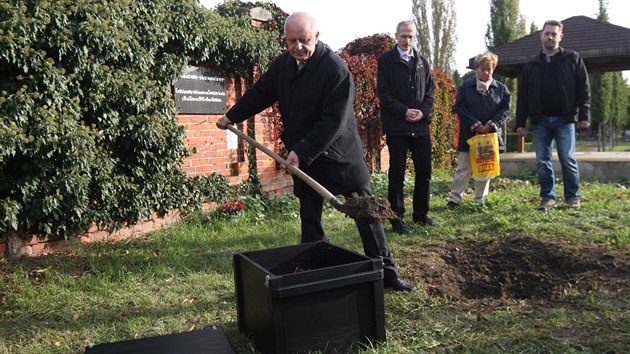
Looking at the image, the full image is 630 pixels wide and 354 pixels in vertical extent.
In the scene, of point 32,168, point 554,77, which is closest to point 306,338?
point 32,168

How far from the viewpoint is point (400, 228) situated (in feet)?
18.1

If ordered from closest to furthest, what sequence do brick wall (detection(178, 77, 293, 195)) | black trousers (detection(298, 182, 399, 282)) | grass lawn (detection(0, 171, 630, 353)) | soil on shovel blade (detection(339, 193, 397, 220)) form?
grass lawn (detection(0, 171, 630, 353)), soil on shovel blade (detection(339, 193, 397, 220)), black trousers (detection(298, 182, 399, 282)), brick wall (detection(178, 77, 293, 195))

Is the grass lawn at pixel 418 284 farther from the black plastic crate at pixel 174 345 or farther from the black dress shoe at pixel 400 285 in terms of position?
the black plastic crate at pixel 174 345

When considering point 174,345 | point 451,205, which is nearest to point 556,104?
point 451,205

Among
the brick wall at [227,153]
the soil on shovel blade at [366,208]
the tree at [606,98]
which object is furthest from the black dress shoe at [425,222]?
the tree at [606,98]

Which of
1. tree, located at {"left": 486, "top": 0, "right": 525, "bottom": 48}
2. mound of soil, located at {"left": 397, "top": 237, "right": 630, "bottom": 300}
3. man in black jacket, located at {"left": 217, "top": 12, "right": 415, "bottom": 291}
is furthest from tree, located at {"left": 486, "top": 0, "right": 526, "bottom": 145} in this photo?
man in black jacket, located at {"left": 217, "top": 12, "right": 415, "bottom": 291}

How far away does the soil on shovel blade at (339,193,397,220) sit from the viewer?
3.26m

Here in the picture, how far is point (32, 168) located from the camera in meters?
4.39

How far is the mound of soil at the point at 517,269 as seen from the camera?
12.8 feet

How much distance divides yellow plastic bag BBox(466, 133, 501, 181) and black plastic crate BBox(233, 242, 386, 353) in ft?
13.7

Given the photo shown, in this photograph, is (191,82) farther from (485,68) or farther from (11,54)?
(485,68)

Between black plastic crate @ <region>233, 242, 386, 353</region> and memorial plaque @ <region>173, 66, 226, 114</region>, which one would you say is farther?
memorial plaque @ <region>173, 66, 226, 114</region>

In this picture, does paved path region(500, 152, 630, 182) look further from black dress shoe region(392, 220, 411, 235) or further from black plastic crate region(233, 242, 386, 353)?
black plastic crate region(233, 242, 386, 353)

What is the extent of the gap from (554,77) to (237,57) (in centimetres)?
391
